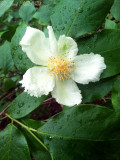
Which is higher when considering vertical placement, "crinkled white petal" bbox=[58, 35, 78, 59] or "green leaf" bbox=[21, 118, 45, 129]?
"crinkled white petal" bbox=[58, 35, 78, 59]

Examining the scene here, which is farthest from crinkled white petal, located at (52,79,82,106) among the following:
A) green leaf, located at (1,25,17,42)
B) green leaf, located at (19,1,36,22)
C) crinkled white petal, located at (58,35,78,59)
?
green leaf, located at (19,1,36,22)

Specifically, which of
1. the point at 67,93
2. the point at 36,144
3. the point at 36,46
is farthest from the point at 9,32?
the point at 36,144

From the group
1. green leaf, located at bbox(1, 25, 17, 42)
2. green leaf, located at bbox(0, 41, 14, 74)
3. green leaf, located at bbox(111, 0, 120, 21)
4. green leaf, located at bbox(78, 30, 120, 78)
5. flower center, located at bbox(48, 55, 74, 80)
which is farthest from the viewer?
green leaf, located at bbox(0, 41, 14, 74)

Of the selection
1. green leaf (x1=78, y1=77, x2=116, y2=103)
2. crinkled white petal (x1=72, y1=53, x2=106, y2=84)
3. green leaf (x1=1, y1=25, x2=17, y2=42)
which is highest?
green leaf (x1=1, y1=25, x2=17, y2=42)

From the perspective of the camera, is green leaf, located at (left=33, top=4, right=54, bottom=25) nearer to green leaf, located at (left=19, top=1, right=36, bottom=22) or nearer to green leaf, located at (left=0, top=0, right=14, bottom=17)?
green leaf, located at (left=19, top=1, right=36, bottom=22)

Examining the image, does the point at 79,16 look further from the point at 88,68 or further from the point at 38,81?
the point at 38,81

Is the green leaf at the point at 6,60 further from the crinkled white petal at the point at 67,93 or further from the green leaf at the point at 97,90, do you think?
the green leaf at the point at 97,90

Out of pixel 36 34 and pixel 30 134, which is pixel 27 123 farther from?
pixel 36 34
